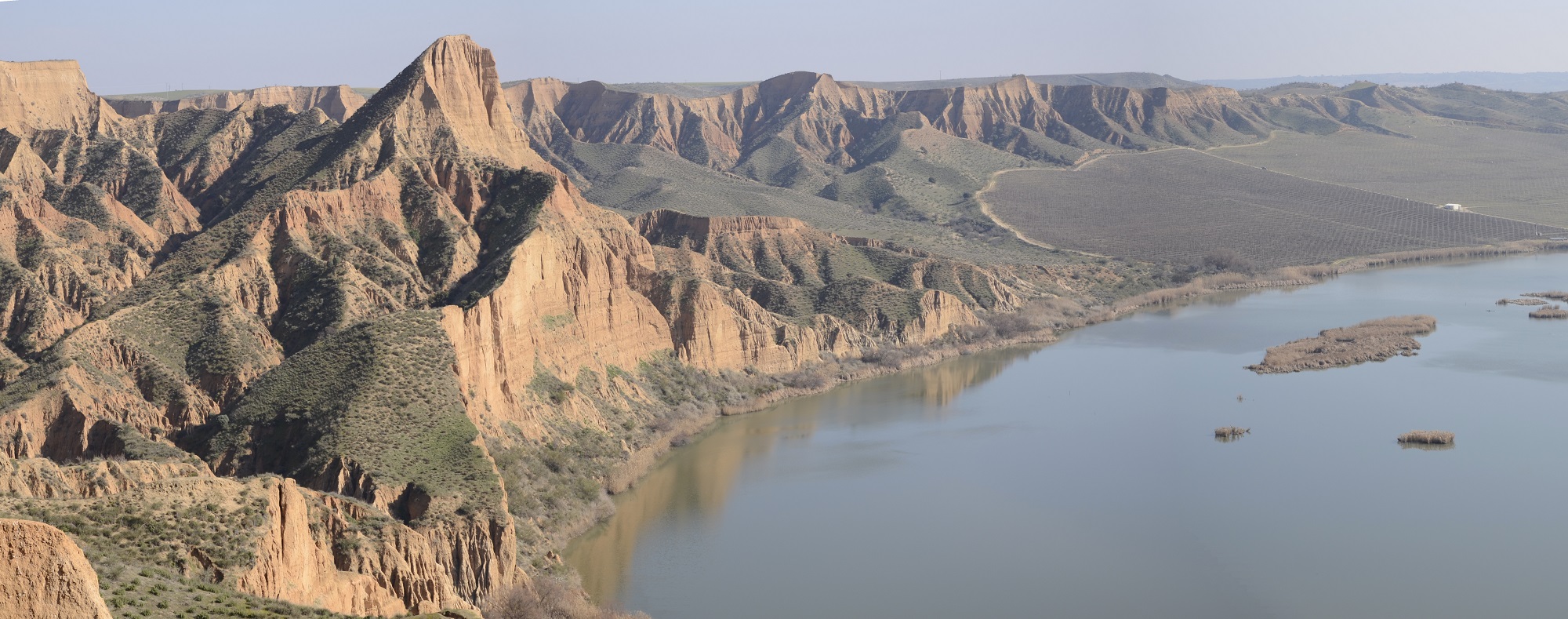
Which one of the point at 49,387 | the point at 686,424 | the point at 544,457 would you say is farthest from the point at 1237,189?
the point at 49,387

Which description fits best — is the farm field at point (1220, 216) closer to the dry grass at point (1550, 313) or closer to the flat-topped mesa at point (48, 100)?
the dry grass at point (1550, 313)

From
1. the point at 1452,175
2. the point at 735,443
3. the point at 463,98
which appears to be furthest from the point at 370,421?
the point at 1452,175

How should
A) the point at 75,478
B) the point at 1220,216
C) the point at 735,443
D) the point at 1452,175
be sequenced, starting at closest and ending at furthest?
1. the point at 75,478
2. the point at 735,443
3. the point at 1220,216
4. the point at 1452,175

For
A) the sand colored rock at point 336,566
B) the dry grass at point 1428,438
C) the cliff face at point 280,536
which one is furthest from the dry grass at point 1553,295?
the sand colored rock at point 336,566

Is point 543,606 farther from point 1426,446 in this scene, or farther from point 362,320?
point 1426,446

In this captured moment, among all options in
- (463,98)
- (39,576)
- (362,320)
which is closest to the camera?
(39,576)

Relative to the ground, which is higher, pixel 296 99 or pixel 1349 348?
pixel 296 99

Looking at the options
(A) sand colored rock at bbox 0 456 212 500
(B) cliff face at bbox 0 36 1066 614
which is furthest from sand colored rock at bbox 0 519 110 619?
(A) sand colored rock at bbox 0 456 212 500
